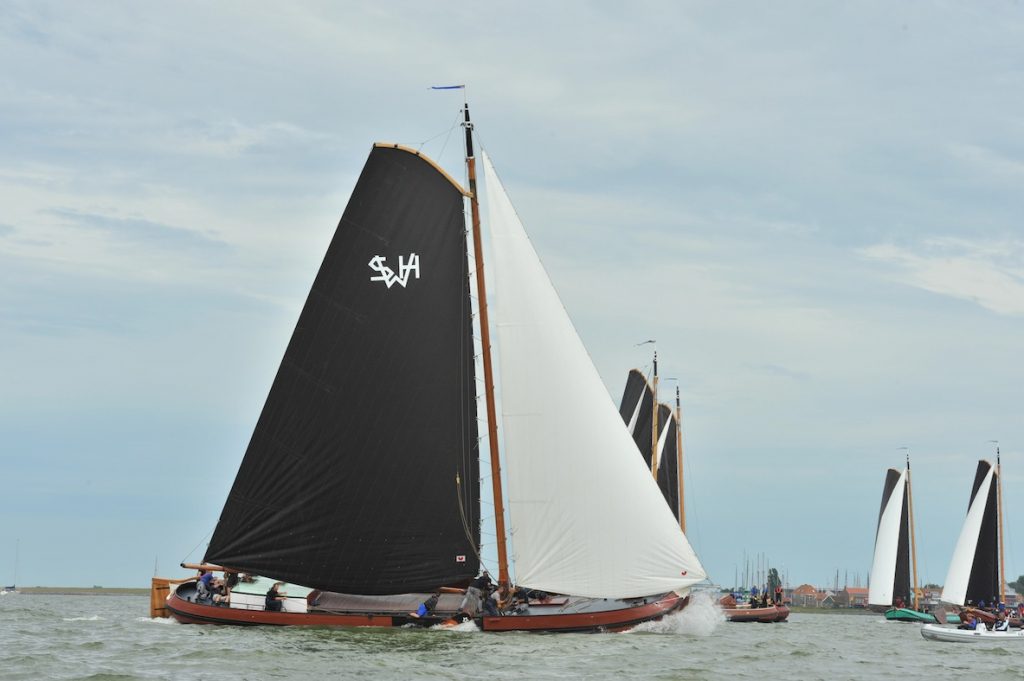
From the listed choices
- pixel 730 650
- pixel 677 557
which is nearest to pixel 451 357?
pixel 677 557

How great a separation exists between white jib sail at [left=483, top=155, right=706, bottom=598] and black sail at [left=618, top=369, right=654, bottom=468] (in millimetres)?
36862

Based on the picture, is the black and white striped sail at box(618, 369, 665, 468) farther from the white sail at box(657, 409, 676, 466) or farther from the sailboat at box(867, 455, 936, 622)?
the sailboat at box(867, 455, 936, 622)

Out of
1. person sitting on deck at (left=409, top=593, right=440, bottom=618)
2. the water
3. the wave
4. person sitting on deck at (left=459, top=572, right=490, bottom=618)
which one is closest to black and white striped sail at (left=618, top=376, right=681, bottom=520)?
the wave

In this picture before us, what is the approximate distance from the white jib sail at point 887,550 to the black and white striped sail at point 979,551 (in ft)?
65.3

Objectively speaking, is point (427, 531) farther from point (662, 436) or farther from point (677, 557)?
point (662, 436)

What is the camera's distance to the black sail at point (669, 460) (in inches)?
3221

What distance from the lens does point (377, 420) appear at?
148ft

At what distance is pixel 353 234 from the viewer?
45875 mm

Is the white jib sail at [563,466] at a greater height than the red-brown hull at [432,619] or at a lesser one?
greater

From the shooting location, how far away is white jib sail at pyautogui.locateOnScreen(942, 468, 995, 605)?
9519cm

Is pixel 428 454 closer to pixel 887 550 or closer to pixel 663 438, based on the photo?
pixel 663 438

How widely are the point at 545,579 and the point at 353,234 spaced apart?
42.3ft

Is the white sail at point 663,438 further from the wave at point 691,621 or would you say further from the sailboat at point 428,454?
the sailboat at point 428,454

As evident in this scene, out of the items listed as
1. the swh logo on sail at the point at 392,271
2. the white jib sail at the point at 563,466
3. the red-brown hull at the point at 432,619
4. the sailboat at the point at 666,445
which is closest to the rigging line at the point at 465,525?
the white jib sail at the point at 563,466
